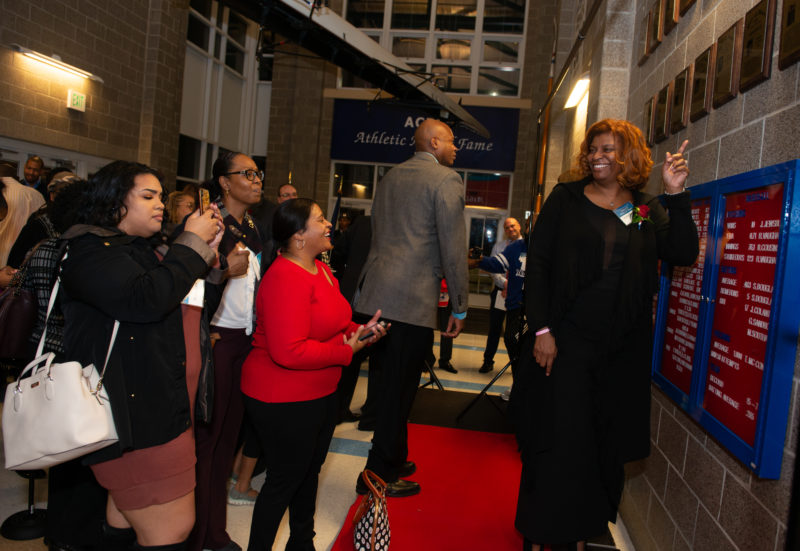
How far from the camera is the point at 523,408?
Result: 2.17 metres

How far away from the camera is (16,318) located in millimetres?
2711

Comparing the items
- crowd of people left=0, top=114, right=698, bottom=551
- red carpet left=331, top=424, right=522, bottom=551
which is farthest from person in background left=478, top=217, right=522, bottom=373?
crowd of people left=0, top=114, right=698, bottom=551

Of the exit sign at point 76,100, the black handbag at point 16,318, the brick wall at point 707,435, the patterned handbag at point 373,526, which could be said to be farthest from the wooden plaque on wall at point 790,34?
the exit sign at point 76,100

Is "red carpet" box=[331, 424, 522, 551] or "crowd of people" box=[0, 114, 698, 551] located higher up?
"crowd of people" box=[0, 114, 698, 551]

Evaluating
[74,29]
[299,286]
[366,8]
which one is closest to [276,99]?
[366,8]

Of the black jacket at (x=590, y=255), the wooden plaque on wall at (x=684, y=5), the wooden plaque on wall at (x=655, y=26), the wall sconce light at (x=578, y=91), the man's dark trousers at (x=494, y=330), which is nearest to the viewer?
the black jacket at (x=590, y=255)

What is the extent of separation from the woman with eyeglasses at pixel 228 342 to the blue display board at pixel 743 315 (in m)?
1.72

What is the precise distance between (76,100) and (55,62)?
63 centimetres

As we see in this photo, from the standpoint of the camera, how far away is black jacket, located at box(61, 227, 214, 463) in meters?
1.44

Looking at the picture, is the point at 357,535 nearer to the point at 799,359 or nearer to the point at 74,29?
the point at 799,359

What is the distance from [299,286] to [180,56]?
1015 centimetres

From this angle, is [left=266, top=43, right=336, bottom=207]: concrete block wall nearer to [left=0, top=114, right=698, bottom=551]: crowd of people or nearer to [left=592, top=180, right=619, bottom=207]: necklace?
[left=0, top=114, right=698, bottom=551]: crowd of people

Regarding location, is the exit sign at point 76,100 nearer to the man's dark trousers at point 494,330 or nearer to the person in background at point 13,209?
the person in background at point 13,209

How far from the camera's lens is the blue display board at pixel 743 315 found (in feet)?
4.81
